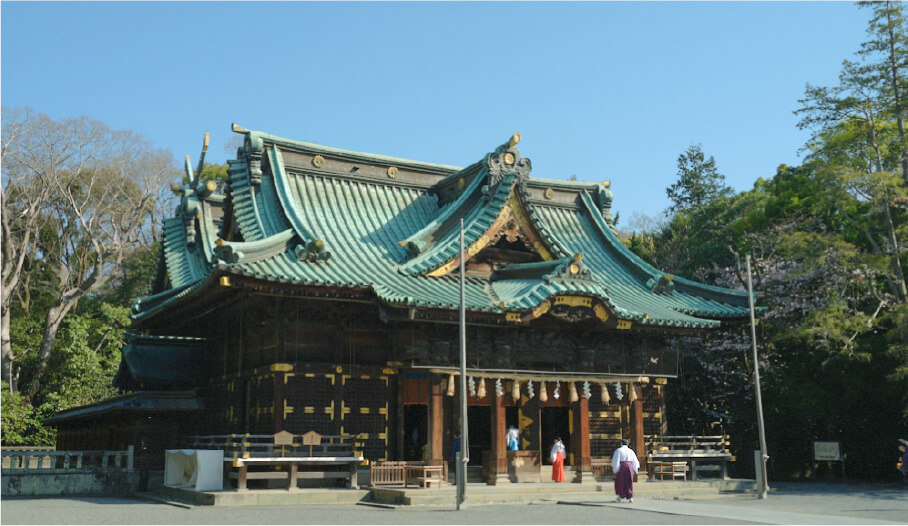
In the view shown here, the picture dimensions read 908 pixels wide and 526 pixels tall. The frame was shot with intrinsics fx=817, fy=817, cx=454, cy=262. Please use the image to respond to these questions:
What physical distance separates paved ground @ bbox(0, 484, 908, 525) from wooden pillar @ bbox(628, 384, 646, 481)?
3.16 meters

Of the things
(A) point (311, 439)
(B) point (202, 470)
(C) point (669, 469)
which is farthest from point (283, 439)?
(C) point (669, 469)

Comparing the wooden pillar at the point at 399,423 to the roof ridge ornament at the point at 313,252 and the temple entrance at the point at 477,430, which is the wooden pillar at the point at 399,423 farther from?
the temple entrance at the point at 477,430

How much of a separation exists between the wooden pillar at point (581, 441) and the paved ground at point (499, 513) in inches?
108

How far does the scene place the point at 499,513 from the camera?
685 inches

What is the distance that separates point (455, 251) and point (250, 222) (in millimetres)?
6501

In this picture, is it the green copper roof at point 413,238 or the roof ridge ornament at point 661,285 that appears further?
the roof ridge ornament at point 661,285

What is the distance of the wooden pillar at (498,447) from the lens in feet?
72.5

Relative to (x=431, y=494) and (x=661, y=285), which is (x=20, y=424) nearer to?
(x=431, y=494)

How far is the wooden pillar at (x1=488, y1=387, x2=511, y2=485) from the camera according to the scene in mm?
22109

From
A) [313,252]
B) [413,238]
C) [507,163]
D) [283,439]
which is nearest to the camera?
[283,439]

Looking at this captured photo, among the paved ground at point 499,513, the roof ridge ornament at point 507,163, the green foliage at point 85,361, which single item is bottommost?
the paved ground at point 499,513

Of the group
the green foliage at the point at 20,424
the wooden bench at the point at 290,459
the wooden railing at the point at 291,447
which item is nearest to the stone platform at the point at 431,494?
the wooden bench at the point at 290,459

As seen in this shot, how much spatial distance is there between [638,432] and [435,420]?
6840 millimetres

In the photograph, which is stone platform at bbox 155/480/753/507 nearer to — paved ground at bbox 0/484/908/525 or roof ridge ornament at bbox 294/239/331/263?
paved ground at bbox 0/484/908/525
